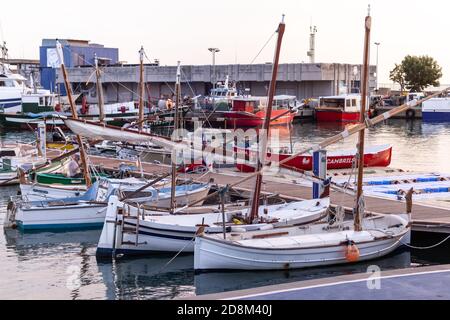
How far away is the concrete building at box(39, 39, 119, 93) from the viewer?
110m

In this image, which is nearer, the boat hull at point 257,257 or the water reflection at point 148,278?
the water reflection at point 148,278

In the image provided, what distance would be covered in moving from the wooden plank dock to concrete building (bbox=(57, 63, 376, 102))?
224 feet

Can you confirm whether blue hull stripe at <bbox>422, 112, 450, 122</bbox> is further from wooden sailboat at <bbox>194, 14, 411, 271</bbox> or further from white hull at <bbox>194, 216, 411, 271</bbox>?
white hull at <bbox>194, 216, 411, 271</bbox>

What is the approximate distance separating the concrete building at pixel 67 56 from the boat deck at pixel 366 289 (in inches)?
3924

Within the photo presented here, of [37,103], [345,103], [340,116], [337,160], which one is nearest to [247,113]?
[340,116]

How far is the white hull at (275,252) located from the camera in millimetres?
19828

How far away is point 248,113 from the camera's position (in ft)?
258

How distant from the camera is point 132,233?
2250cm

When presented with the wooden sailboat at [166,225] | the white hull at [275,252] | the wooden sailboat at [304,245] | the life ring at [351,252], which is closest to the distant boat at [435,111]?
the wooden sailboat at [166,225]

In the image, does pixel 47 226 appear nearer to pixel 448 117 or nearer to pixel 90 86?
pixel 448 117

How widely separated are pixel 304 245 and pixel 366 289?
7966 millimetres

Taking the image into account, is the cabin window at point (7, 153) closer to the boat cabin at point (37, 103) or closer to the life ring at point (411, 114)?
the boat cabin at point (37, 103)

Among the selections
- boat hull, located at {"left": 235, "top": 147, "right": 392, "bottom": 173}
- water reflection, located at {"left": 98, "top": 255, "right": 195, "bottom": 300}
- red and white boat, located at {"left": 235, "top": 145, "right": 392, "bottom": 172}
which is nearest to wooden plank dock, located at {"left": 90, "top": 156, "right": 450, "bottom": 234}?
red and white boat, located at {"left": 235, "top": 145, "right": 392, "bottom": 172}

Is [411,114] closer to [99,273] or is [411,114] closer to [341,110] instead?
[341,110]
